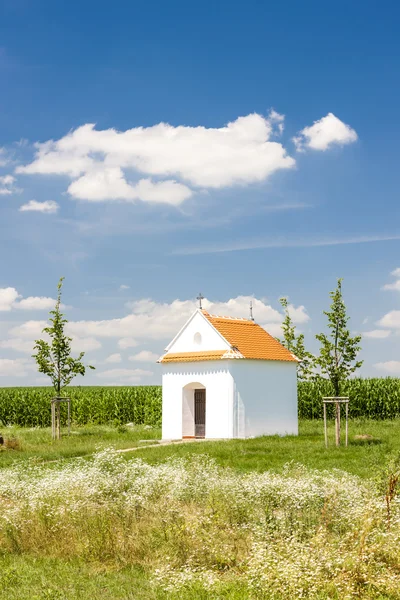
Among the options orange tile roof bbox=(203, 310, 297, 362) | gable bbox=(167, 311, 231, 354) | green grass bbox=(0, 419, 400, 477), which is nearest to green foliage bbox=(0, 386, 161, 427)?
green grass bbox=(0, 419, 400, 477)

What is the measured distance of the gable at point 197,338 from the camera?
1166 inches

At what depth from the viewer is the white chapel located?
2847cm

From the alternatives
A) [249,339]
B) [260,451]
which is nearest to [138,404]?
[249,339]

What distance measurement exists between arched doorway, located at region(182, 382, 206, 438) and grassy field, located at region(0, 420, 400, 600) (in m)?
16.1

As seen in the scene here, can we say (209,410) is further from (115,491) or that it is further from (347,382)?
(115,491)

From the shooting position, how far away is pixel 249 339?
3088 cm

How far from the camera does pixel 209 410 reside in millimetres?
28906

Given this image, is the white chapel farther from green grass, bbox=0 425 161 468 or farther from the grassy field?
the grassy field

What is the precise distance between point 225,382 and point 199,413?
10.2ft

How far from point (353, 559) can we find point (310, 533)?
1237 millimetres

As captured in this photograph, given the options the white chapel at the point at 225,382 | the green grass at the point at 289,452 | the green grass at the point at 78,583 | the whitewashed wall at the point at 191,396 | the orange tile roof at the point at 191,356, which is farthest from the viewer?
the orange tile roof at the point at 191,356

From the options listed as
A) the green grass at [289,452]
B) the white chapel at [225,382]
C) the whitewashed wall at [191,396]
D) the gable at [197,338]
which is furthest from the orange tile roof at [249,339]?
the green grass at [289,452]

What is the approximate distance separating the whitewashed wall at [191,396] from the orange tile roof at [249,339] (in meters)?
1.44

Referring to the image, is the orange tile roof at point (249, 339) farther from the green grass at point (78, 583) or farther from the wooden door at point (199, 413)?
the green grass at point (78, 583)
